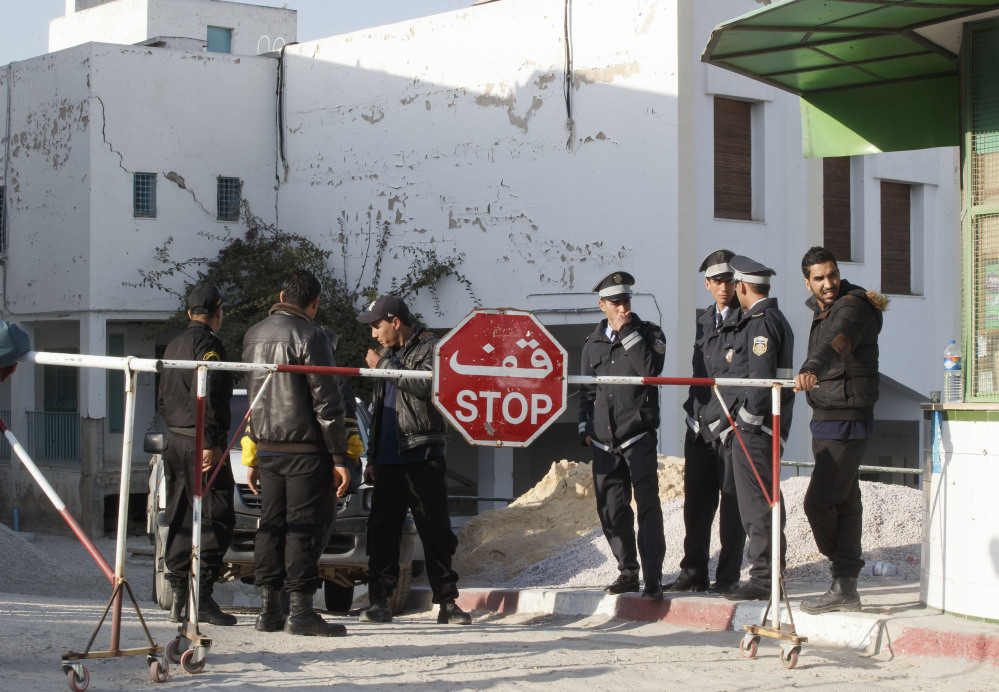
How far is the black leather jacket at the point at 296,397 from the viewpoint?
6512 millimetres

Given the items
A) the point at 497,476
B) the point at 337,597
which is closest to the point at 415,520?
the point at 337,597

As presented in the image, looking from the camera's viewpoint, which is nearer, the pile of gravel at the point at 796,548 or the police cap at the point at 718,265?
the police cap at the point at 718,265

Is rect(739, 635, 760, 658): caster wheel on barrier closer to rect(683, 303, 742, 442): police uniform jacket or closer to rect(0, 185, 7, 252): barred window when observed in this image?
rect(683, 303, 742, 442): police uniform jacket

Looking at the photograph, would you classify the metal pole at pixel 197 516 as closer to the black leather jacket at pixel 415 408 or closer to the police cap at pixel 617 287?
the black leather jacket at pixel 415 408

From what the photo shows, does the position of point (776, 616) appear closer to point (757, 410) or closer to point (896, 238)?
point (757, 410)

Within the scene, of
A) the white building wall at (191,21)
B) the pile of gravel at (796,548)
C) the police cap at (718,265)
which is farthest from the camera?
the white building wall at (191,21)

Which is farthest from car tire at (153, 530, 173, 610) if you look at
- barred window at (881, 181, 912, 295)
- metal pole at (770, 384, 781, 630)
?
barred window at (881, 181, 912, 295)

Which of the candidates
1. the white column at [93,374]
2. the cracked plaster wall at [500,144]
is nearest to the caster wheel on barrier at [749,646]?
the cracked plaster wall at [500,144]

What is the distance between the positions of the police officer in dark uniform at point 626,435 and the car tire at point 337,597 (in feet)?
7.99

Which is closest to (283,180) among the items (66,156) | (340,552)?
(66,156)

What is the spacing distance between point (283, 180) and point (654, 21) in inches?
303

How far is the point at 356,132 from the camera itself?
20547 millimetres

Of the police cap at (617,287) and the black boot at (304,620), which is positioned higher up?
the police cap at (617,287)

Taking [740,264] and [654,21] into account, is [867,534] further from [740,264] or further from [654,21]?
[654,21]
